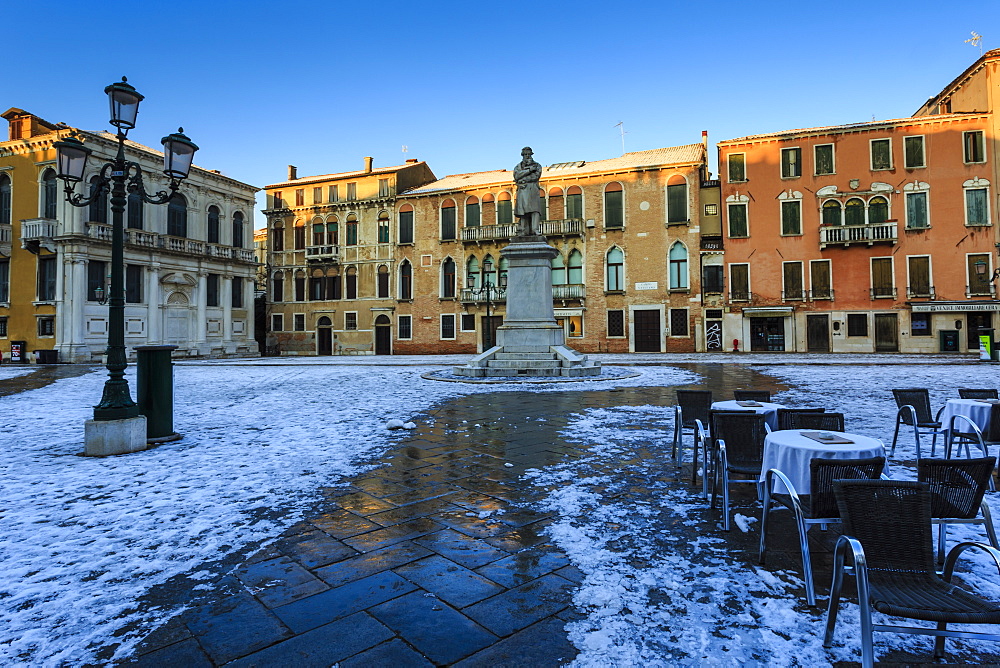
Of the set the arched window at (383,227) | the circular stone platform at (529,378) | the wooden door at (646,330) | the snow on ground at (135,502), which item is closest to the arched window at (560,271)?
the wooden door at (646,330)

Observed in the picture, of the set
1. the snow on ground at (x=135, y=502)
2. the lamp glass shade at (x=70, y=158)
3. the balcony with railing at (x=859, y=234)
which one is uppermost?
the balcony with railing at (x=859, y=234)

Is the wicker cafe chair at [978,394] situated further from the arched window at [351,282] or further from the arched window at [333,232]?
the arched window at [333,232]

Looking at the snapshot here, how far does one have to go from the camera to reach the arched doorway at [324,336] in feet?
124

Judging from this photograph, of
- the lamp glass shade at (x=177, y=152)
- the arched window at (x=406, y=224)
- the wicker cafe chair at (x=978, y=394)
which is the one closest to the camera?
the wicker cafe chair at (x=978, y=394)

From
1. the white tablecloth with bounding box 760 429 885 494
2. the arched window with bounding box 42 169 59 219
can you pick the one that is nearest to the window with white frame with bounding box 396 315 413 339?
the arched window with bounding box 42 169 59 219

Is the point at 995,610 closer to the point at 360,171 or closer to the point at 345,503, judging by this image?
the point at 345,503

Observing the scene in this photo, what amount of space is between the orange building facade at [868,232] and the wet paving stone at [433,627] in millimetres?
30380

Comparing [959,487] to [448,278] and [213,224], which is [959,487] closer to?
[448,278]

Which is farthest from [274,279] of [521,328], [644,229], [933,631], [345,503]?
[933,631]

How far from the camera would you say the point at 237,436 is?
24.2ft

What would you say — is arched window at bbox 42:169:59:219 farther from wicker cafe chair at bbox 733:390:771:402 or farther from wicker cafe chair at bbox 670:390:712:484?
wicker cafe chair at bbox 733:390:771:402

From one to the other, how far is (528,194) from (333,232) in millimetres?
25331

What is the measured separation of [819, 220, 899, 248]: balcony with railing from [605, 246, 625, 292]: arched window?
1024 cm

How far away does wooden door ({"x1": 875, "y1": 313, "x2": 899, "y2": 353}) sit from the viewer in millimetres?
28328
